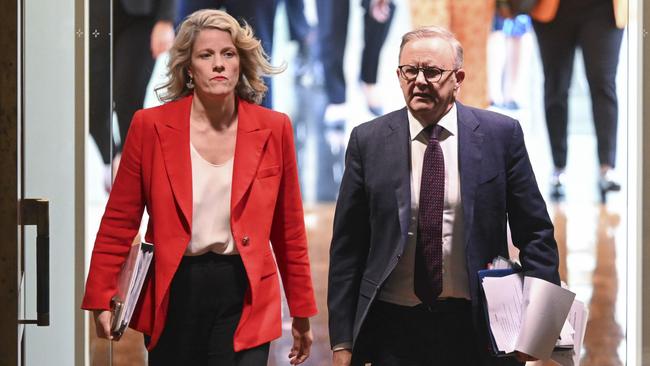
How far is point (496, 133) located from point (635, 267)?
193cm

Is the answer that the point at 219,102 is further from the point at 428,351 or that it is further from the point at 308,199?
the point at 308,199

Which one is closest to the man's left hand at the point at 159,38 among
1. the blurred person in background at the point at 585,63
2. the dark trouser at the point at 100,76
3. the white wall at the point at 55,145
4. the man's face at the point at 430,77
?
the dark trouser at the point at 100,76

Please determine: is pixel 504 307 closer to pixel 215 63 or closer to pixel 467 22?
pixel 215 63

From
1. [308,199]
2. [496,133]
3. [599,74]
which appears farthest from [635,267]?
[496,133]

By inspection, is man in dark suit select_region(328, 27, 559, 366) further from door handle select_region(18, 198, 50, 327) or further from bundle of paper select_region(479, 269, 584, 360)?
door handle select_region(18, 198, 50, 327)

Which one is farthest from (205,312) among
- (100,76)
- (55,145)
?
(100,76)

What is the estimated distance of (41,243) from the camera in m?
3.14

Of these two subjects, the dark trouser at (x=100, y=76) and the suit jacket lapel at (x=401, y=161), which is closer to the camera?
the suit jacket lapel at (x=401, y=161)

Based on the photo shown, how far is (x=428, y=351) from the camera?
12.1ft

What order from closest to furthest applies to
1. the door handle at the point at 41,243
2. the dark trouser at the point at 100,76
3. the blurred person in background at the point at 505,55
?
the door handle at the point at 41,243, the dark trouser at the point at 100,76, the blurred person in background at the point at 505,55

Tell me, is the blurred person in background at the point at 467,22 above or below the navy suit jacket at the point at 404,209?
above

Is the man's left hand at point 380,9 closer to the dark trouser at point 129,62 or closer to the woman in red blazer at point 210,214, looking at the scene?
the dark trouser at point 129,62

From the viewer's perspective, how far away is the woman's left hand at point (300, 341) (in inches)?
156

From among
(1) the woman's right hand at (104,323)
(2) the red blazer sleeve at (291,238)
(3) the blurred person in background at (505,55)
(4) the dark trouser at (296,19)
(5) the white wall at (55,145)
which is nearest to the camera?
(1) the woman's right hand at (104,323)
